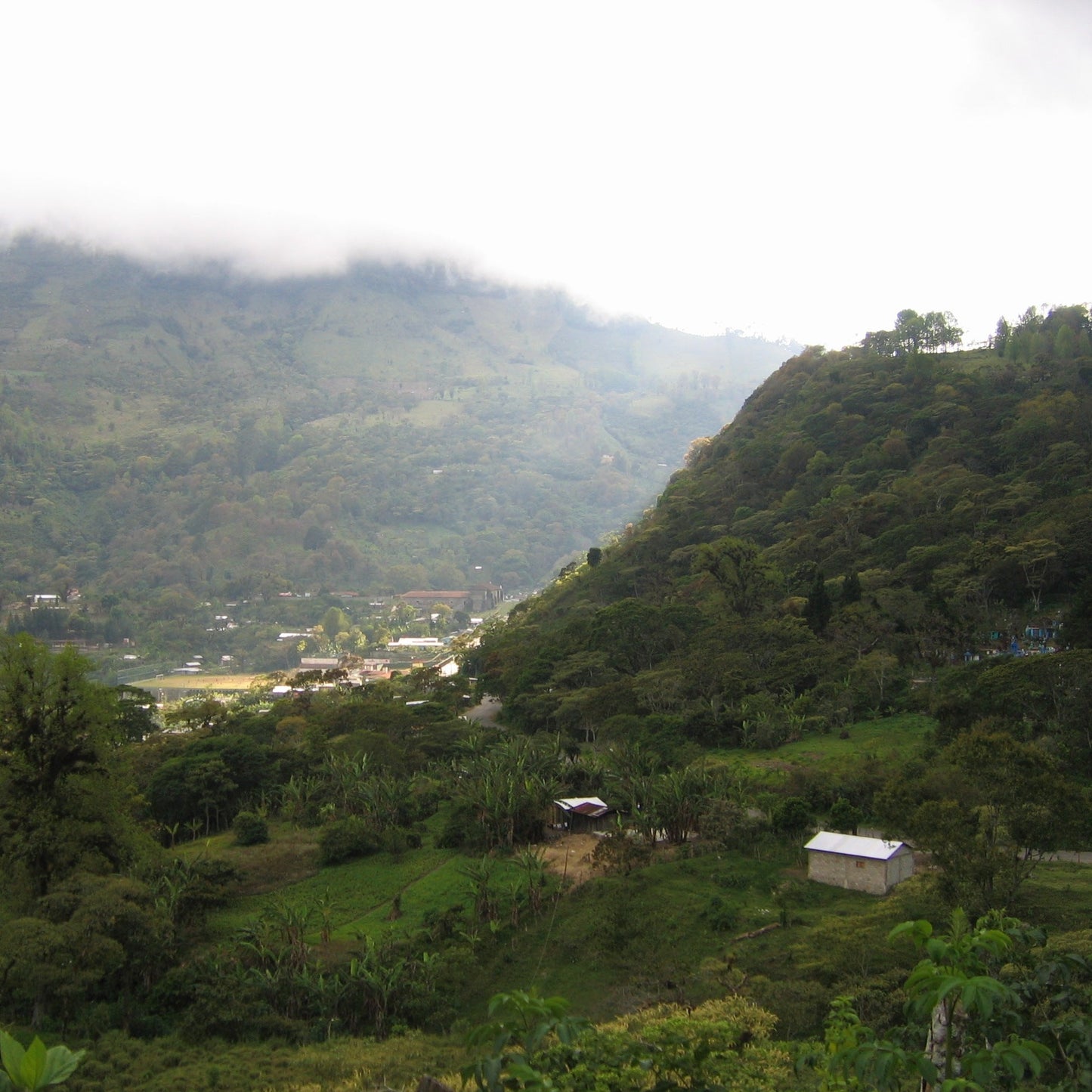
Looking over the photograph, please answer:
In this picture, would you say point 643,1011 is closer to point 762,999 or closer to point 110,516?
point 762,999

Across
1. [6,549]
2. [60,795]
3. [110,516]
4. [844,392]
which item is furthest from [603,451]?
[60,795]

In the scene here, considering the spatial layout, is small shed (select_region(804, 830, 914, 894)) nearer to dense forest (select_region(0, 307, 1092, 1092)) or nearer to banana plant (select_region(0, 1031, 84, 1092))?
dense forest (select_region(0, 307, 1092, 1092))

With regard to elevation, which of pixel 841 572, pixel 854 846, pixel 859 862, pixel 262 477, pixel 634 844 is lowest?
pixel 634 844

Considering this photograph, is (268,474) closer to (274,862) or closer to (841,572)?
(841,572)

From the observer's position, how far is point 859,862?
763 inches

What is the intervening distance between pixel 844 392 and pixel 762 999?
56.3m

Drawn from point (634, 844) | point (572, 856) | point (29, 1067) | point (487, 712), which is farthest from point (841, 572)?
point (29, 1067)

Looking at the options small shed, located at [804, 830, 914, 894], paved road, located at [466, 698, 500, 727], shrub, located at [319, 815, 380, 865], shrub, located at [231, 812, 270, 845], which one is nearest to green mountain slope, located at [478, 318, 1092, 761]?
paved road, located at [466, 698, 500, 727]

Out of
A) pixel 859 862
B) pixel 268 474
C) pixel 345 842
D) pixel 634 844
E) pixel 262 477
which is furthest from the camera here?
pixel 268 474

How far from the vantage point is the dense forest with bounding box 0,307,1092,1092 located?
9.17 metres

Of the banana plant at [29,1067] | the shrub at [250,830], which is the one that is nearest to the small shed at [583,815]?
the shrub at [250,830]

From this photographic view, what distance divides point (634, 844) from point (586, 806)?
10.9 feet

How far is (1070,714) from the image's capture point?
23156 millimetres

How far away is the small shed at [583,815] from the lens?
25.8 meters
